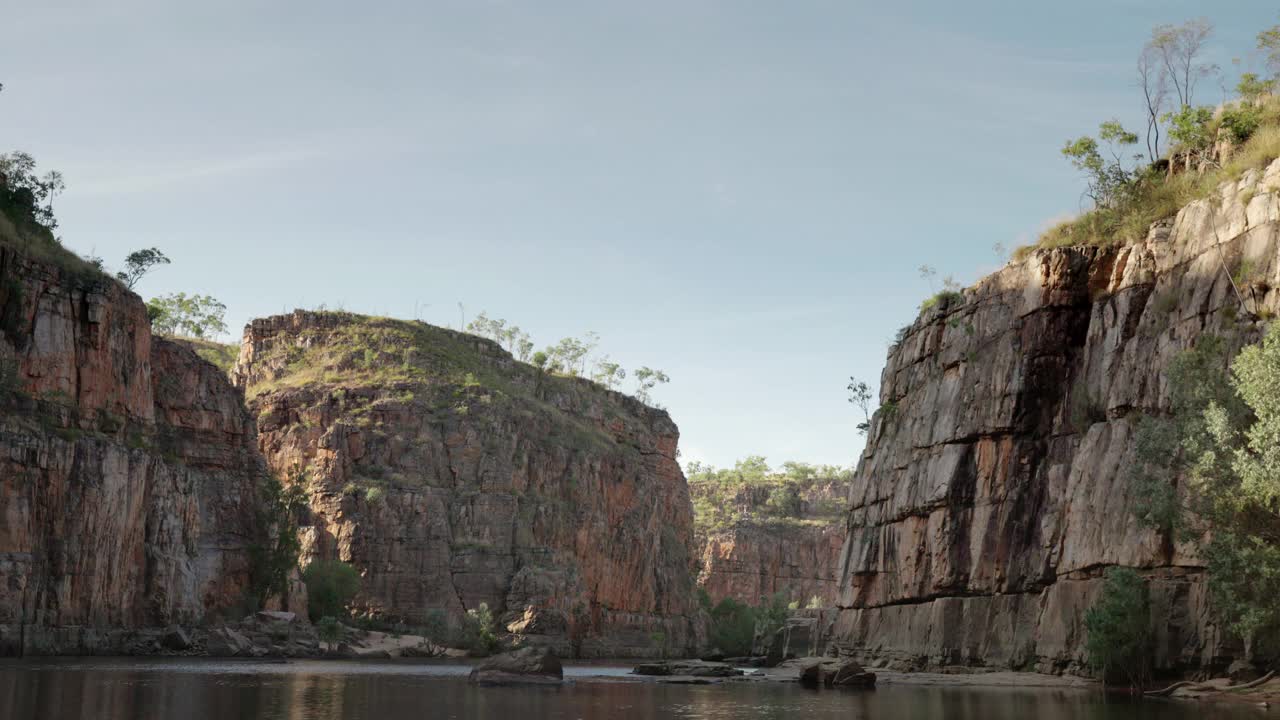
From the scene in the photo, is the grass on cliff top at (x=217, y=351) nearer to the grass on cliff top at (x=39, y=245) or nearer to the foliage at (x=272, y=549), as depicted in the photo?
the foliage at (x=272, y=549)

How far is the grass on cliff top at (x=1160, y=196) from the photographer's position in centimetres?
5494

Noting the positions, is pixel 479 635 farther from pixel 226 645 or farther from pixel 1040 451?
pixel 1040 451

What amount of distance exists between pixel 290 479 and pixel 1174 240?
12077 centimetres

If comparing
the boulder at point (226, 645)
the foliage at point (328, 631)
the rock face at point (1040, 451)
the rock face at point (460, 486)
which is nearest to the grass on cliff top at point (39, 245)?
the boulder at point (226, 645)

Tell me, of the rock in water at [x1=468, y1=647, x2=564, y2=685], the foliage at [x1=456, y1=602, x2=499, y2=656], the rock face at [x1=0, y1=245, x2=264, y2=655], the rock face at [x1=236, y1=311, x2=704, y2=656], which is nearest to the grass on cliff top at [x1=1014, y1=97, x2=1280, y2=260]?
the rock in water at [x1=468, y1=647, x2=564, y2=685]

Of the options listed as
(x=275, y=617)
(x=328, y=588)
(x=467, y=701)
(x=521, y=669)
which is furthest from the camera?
(x=328, y=588)

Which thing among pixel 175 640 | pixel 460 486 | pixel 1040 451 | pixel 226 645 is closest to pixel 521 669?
pixel 1040 451

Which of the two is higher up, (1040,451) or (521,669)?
(1040,451)

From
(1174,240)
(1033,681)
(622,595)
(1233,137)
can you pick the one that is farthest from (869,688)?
(622,595)

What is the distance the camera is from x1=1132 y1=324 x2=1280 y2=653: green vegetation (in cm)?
4069

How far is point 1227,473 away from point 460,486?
423ft

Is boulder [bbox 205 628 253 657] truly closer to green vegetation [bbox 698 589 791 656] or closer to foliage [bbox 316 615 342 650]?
foliage [bbox 316 615 342 650]

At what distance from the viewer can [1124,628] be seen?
4753 cm

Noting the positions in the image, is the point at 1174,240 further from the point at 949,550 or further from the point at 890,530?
the point at 890,530
